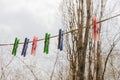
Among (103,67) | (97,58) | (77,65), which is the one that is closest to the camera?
(77,65)

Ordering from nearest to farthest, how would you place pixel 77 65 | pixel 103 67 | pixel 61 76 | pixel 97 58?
pixel 77 65
pixel 97 58
pixel 103 67
pixel 61 76

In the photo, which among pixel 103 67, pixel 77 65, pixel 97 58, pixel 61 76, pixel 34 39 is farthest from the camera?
pixel 61 76

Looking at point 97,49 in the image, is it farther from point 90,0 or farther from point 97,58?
point 90,0

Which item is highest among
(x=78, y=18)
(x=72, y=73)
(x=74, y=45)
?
(x=78, y=18)

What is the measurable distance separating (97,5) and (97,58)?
1.33 m

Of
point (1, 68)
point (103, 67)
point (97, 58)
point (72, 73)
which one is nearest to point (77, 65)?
point (72, 73)

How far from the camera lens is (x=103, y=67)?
9781mm

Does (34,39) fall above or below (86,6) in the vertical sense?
below

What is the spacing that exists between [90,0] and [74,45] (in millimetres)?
1176

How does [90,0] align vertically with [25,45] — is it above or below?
above

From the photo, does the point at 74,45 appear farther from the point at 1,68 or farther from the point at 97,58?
the point at 1,68

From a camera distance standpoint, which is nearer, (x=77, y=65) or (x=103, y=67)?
(x=77, y=65)

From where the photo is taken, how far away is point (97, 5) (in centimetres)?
914

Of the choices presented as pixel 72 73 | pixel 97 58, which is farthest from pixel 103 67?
pixel 72 73
